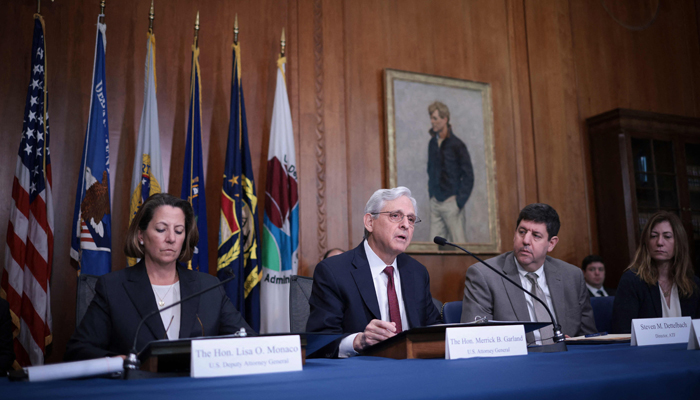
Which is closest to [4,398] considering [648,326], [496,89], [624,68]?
[648,326]

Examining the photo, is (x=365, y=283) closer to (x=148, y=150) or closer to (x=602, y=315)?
(x=602, y=315)

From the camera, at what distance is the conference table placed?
1.00 metres

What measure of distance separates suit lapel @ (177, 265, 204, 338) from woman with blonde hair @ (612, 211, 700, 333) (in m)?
2.14

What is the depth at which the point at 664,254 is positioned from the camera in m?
3.20

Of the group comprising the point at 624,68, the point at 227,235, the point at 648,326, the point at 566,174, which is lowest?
the point at 648,326

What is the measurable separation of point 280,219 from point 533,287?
85.4 inches

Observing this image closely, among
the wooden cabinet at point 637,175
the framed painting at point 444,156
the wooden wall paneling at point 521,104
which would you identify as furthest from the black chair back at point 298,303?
the wooden cabinet at point 637,175

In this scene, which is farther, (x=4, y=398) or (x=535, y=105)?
(x=535, y=105)

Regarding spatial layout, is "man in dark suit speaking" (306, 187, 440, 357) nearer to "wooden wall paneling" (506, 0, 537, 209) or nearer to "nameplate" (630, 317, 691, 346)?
"nameplate" (630, 317, 691, 346)

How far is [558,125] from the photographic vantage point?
6.23 m

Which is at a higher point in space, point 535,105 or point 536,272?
point 535,105

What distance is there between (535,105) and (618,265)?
72.2 inches

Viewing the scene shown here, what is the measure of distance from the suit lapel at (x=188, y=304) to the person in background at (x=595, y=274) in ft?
14.1

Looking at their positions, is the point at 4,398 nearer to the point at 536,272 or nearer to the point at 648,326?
the point at 648,326
